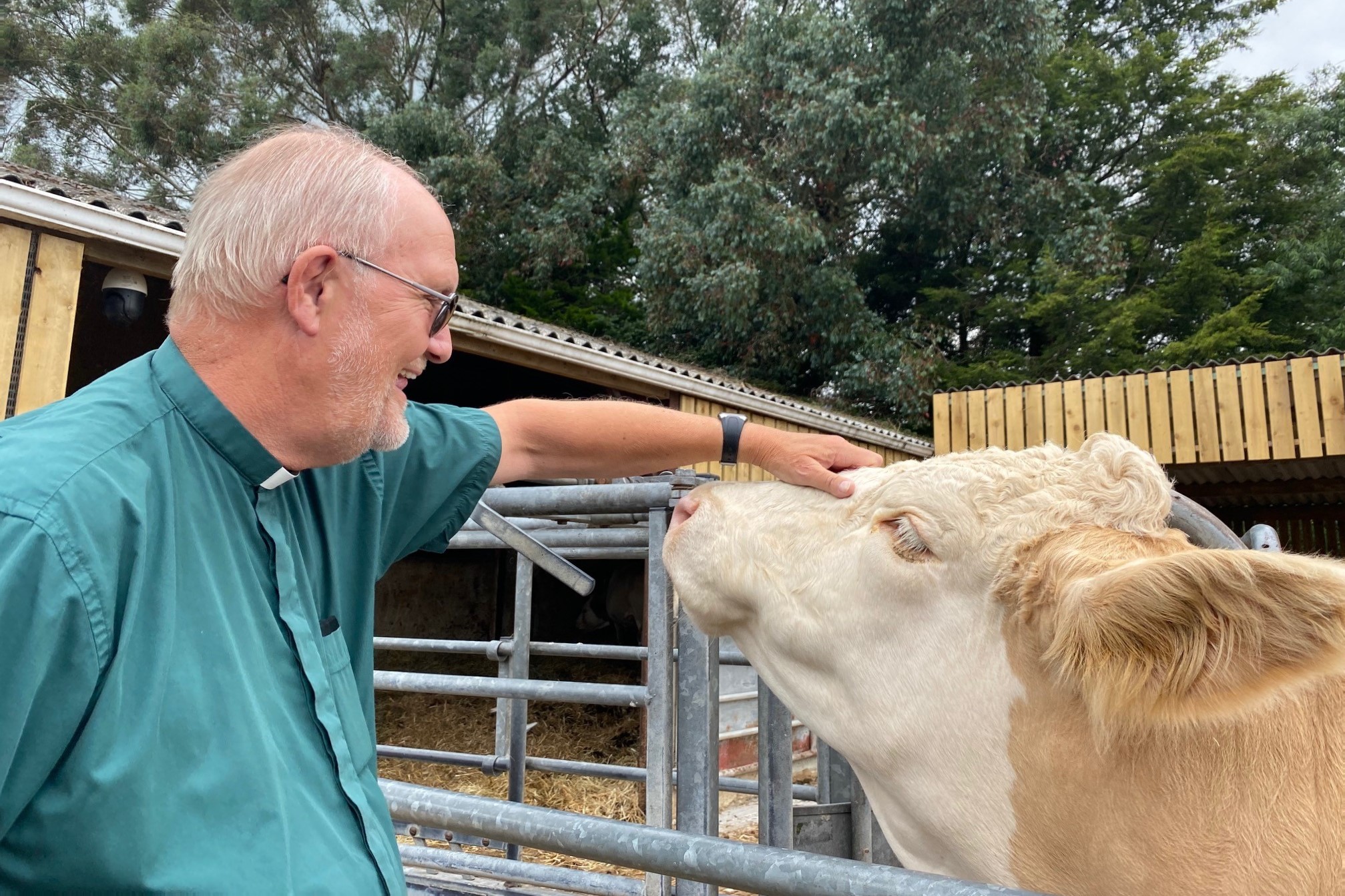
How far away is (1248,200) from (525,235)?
1324 cm

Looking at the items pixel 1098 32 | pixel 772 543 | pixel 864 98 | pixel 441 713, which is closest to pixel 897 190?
pixel 864 98

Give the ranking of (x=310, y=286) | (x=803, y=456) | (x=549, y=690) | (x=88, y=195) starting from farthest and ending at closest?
(x=88, y=195) → (x=549, y=690) → (x=803, y=456) → (x=310, y=286)

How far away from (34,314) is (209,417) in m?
3.73

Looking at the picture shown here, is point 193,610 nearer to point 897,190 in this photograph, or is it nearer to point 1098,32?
point 897,190

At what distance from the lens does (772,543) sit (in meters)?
1.63

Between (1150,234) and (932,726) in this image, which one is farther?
(1150,234)

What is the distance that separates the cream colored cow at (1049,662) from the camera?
1116mm

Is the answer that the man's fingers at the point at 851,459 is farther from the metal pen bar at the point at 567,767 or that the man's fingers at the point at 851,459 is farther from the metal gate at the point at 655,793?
the metal pen bar at the point at 567,767

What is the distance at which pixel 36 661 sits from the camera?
0.79m

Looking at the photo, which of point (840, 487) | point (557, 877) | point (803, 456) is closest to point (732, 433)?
point (803, 456)

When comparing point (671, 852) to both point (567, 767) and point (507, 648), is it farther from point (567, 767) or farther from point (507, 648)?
point (567, 767)

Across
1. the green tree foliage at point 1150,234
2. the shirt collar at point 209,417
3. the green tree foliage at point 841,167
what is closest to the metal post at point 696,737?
the shirt collar at point 209,417

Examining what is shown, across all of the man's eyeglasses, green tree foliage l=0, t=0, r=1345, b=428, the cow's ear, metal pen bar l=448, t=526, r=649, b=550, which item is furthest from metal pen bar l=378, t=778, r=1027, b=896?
green tree foliage l=0, t=0, r=1345, b=428

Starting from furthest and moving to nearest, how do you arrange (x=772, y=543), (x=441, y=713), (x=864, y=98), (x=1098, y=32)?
1. (x=1098, y=32)
2. (x=864, y=98)
3. (x=441, y=713)
4. (x=772, y=543)
